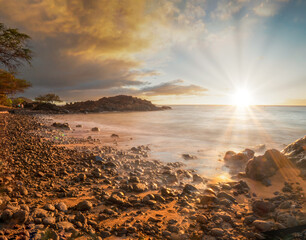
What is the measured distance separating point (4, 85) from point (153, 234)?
1274 inches

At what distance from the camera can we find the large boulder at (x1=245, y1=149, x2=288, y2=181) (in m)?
6.56

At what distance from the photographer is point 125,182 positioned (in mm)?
5598

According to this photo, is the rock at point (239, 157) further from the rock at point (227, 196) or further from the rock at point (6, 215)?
the rock at point (6, 215)

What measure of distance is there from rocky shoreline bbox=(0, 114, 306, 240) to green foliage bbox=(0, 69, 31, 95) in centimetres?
2446

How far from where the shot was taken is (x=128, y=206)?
4156mm

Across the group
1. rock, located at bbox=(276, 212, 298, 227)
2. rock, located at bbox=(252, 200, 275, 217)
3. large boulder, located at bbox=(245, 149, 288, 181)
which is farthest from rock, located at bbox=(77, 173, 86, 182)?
large boulder, located at bbox=(245, 149, 288, 181)

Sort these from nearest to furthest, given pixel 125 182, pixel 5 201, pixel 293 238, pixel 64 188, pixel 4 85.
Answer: pixel 293 238 < pixel 5 201 < pixel 64 188 < pixel 125 182 < pixel 4 85

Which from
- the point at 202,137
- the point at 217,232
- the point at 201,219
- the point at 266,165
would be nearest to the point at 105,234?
the point at 201,219

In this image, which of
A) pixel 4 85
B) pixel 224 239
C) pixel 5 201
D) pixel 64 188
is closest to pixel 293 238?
pixel 224 239

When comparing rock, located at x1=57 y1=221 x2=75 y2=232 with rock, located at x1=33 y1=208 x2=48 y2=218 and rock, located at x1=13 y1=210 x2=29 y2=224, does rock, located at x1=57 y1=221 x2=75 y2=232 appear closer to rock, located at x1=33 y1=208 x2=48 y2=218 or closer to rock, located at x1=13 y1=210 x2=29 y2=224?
rock, located at x1=33 y1=208 x2=48 y2=218

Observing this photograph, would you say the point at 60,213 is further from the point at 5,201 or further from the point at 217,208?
the point at 217,208

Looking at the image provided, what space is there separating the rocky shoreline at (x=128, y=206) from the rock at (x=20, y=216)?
0.05ft

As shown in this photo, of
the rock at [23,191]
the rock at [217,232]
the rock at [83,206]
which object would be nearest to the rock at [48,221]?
the rock at [83,206]

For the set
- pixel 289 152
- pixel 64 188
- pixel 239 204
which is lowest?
pixel 239 204
